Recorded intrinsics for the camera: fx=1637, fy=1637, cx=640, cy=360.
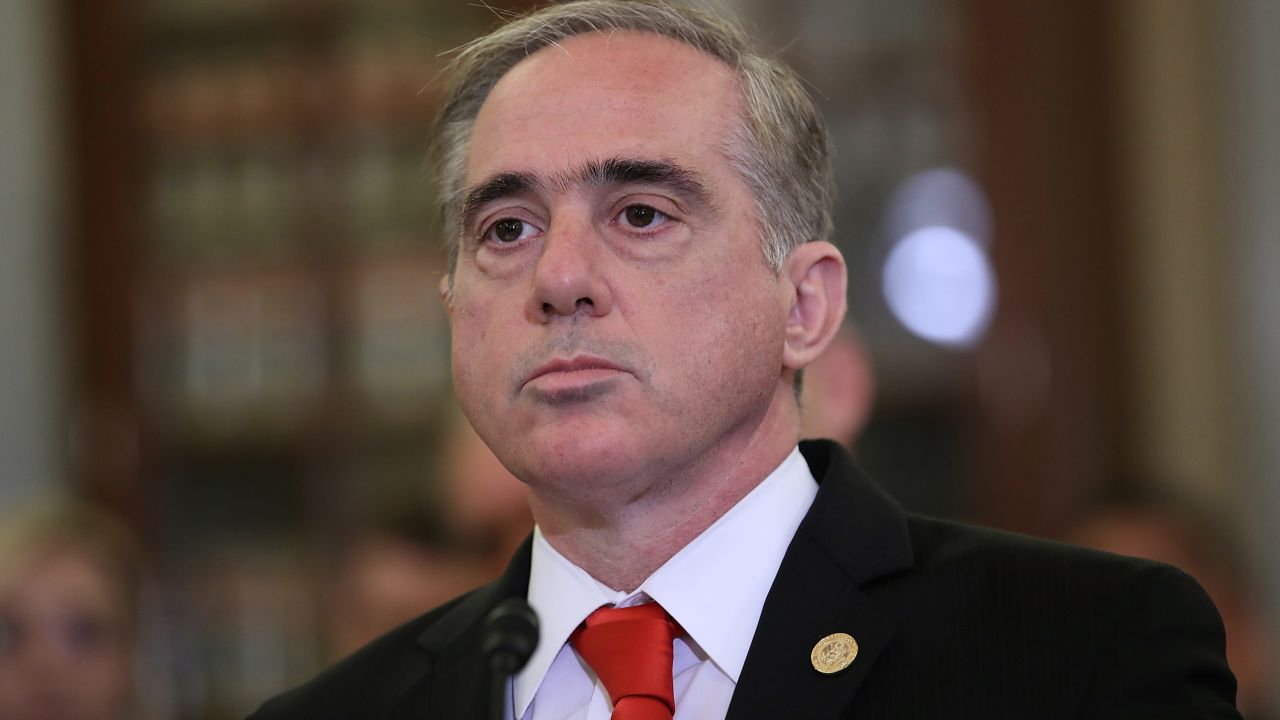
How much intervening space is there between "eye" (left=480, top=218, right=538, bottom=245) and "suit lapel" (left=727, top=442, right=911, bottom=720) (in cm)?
49

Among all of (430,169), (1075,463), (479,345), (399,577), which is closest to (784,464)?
(479,345)

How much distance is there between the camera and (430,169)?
2404 millimetres

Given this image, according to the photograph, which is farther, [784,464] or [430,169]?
[430,169]

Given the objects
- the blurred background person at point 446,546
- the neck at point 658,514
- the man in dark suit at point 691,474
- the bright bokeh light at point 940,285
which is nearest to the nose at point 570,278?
the man in dark suit at point 691,474

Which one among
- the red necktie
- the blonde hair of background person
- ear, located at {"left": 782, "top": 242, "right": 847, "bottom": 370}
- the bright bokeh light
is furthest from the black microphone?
the bright bokeh light

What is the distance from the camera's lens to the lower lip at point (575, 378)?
1855 millimetres

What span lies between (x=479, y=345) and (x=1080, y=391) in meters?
3.56

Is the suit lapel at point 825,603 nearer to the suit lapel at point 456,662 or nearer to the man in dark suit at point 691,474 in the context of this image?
the man in dark suit at point 691,474

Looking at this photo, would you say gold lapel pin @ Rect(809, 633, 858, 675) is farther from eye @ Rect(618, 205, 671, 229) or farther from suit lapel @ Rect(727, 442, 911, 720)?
eye @ Rect(618, 205, 671, 229)

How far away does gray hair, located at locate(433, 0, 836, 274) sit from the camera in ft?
6.77

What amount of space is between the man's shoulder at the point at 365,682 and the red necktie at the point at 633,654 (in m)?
0.27

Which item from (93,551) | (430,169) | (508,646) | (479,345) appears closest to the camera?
(508,646)

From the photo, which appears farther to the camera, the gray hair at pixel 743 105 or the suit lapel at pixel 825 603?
the gray hair at pixel 743 105

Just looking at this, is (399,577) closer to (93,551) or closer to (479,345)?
(93,551)
